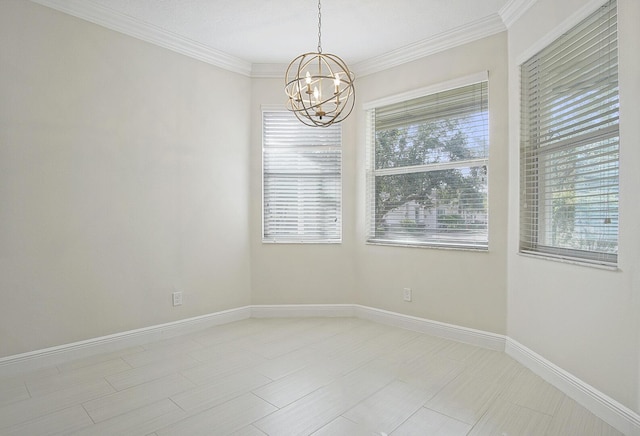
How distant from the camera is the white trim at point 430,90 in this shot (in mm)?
3338

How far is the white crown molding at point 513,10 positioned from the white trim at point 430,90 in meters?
0.40

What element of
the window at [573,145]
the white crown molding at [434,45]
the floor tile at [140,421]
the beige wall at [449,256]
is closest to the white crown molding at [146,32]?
the white crown molding at [434,45]

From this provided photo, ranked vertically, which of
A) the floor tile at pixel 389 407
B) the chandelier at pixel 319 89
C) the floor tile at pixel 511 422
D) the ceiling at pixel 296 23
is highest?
the ceiling at pixel 296 23

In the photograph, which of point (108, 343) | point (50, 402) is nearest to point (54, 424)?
point (50, 402)

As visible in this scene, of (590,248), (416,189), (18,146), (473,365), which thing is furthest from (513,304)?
(18,146)

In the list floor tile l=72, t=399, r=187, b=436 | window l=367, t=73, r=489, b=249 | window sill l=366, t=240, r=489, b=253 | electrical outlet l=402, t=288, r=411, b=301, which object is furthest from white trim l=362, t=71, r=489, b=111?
floor tile l=72, t=399, r=187, b=436

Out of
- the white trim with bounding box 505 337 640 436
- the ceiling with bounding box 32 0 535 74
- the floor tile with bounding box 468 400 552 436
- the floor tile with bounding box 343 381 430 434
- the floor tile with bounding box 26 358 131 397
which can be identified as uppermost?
the ceiling with bounding box 32 0 535 74

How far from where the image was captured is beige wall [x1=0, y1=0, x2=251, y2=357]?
274 cm

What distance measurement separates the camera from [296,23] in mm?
3275

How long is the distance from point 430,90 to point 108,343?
3.54 metres

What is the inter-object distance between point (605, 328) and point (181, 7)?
3.58m

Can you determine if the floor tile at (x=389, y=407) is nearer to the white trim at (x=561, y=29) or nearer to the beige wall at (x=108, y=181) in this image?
the beige wall at (x=108, y=181)

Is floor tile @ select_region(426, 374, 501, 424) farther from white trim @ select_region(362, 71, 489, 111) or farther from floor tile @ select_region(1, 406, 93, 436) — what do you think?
white trim @ select_region(362, 71, 489, 111)

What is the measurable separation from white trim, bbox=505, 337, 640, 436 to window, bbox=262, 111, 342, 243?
2.08 m
